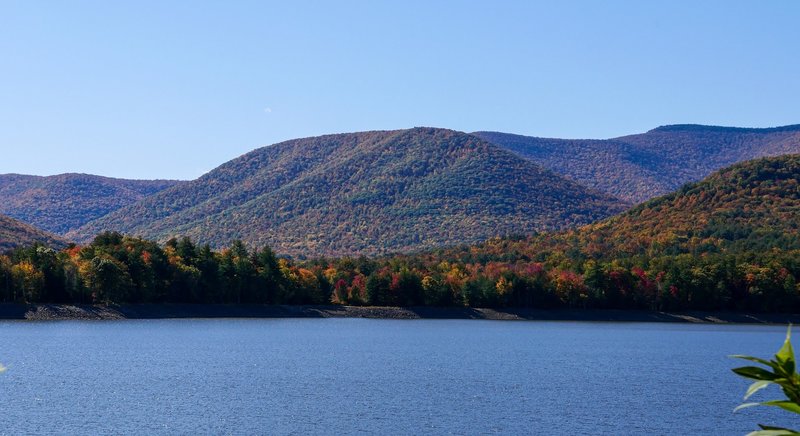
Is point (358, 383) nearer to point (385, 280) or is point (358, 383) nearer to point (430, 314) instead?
point (385, 280)

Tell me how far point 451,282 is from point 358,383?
90.1m

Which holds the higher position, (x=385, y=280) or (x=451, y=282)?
(x=451, y=282)

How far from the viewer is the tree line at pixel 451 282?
137m

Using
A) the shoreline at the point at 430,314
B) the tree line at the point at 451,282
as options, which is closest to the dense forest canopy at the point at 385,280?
the tree line at the point at 451,282

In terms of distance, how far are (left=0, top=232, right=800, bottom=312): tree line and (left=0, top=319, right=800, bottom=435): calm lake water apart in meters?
18.3

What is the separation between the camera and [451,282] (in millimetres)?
154750

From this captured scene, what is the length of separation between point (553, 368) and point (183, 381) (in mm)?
29592

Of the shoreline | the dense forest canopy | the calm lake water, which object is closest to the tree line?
the dense forest canopy

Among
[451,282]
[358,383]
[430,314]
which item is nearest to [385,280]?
[430,314]

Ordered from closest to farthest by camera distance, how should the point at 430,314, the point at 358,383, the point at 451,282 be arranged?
the point at 358,383, the point at 430,314, the point at 451,282

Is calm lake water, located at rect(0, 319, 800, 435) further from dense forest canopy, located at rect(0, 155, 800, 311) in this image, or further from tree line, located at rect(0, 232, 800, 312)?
Answer: tree line, located at rect(0, 232, 800, 312)

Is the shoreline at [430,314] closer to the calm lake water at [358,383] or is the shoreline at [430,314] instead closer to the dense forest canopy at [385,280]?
the dense forest canopy at [385,280]

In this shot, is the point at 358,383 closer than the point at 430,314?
Yes

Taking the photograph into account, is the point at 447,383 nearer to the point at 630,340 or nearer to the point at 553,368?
the point at 553,368
